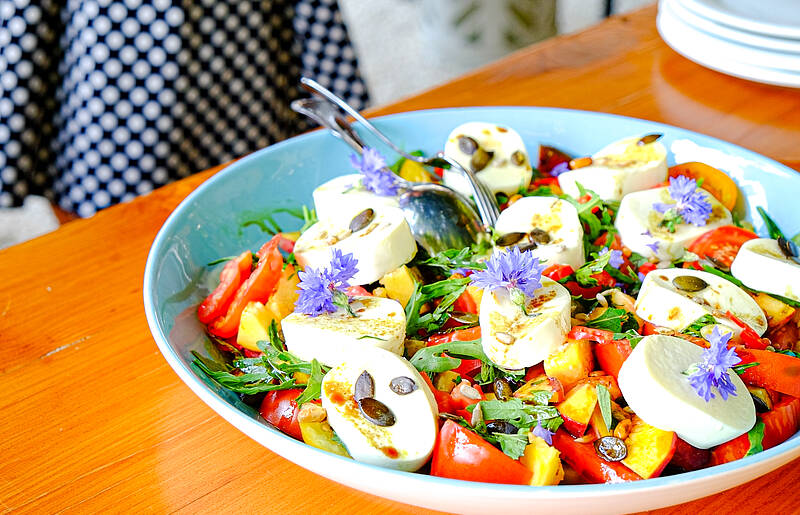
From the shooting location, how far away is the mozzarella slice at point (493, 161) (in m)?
1.53

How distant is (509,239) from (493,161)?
269 mm

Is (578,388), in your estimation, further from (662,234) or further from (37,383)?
(37,383)

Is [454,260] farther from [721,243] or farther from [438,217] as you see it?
[721,243]

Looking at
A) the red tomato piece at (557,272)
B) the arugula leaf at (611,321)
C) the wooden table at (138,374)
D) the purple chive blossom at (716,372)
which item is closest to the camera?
the purple chive blossom at (716,372)

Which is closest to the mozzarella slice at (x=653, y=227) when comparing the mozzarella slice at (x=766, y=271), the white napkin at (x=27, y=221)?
the mozzarella slice at (x=766, y=271)

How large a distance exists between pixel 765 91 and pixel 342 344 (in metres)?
1.47

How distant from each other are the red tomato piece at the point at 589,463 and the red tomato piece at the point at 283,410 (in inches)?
14.1

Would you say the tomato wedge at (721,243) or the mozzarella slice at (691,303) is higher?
the mozzarella slice at (691,303)

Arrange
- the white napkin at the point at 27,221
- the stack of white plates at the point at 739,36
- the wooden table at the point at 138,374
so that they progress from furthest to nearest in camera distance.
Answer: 1. the white napkin at the point at 27,221
2. the stack of white plates at the point at 739,36
3. the wooden table at the point at 138,374

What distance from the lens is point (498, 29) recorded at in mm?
4004

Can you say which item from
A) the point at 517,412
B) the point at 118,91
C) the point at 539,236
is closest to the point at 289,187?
the point at 539,236

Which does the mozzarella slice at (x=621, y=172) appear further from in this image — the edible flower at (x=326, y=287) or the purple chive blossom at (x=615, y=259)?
the edible flower at (x=326, y=287)

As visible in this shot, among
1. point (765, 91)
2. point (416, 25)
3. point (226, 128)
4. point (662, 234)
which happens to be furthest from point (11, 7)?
point (416, 25)

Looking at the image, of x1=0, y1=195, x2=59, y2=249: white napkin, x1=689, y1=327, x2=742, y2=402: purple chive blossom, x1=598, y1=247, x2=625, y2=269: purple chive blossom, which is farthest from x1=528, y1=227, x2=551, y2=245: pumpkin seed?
→ x1=0, y1=195, x2=59, y2=249: white napkin
